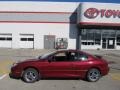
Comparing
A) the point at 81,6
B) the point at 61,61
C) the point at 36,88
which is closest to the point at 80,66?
the point at 61,61

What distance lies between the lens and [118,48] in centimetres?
5300

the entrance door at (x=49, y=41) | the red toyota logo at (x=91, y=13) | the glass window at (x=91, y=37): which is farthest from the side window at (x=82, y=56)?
the glass window at (x=91, y=37)

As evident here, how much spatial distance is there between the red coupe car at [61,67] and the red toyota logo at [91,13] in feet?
114

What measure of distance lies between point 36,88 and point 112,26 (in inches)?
1565

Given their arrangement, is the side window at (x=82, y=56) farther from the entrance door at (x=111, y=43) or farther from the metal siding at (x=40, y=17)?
the entrance door at (x=111, y=43)

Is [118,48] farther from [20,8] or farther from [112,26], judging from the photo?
[20,8]

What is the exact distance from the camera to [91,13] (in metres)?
48.8

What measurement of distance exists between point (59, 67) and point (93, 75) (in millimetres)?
1541

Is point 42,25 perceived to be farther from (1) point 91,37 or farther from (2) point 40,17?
(1) point 91,37

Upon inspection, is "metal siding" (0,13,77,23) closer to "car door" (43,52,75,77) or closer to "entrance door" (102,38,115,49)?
"entrance door" (102,38,115,49)

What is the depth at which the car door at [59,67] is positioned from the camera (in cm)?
1392

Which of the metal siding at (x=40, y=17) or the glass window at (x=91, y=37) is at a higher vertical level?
the metal siding at (x=40, y=17)

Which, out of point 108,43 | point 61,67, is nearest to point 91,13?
point 108,43

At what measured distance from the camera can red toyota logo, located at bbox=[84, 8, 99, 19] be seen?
48.8 meters
